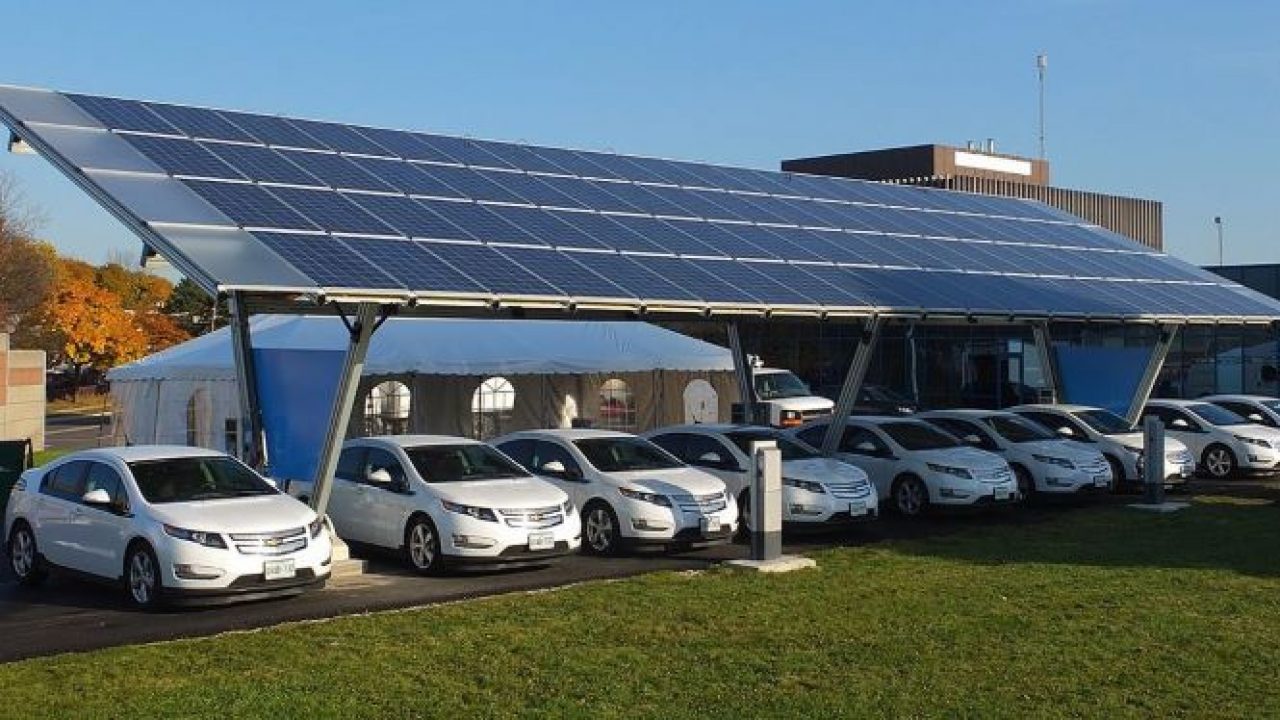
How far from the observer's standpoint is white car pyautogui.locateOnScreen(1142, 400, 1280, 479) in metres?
26.2

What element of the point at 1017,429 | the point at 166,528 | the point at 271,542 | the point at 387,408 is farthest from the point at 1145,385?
the point at 166,528

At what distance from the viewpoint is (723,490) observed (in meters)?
17.6

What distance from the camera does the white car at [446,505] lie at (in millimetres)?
15055

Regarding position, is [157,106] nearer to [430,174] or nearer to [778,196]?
[430,174]

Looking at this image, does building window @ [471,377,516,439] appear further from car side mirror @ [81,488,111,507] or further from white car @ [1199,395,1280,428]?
car side mirror @ [81,488,111,507]

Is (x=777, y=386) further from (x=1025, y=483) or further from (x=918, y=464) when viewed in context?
(x=918, y=464)

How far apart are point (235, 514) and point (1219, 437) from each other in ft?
67.1

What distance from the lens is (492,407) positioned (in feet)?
99.6

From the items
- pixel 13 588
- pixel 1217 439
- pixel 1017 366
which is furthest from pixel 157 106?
pixel 1017 366

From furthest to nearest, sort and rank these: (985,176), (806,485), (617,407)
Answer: (985,176), (617,407), (806,485)

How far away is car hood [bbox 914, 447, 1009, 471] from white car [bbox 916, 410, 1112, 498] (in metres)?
1.10

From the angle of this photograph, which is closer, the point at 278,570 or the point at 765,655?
the point at 765,655

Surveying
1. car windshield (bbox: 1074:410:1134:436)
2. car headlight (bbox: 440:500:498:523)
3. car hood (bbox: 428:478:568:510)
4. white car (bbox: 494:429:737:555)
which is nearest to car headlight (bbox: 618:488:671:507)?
white car (bbox: 494:429:737:555)

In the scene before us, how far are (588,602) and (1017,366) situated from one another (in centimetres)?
3637
